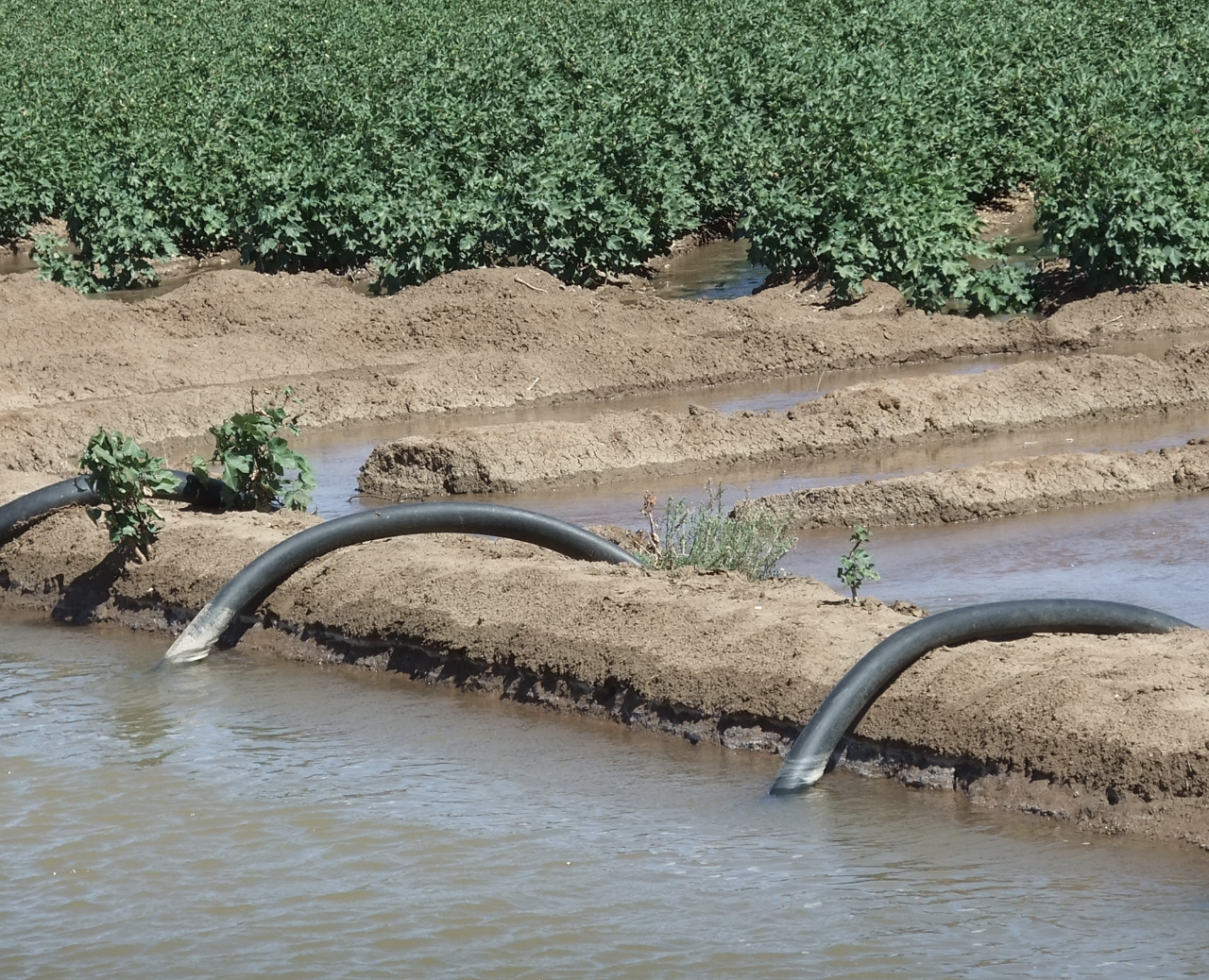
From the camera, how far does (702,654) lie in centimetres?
714

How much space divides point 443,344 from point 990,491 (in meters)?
6.77

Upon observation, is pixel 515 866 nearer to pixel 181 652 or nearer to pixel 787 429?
pixel 181 652

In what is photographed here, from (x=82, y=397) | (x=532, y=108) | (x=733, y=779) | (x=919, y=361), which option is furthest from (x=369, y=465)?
(x=532, y=108)

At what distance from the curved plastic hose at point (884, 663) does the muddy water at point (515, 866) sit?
134mm

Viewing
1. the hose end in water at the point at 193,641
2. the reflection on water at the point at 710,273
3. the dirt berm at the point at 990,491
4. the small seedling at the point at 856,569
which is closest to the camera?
the small seedling at the point at 856,569

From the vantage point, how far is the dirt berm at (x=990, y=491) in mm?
10383

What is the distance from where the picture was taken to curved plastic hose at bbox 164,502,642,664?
8.68 meters

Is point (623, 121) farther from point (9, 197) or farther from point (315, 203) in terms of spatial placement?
point (9, 197)

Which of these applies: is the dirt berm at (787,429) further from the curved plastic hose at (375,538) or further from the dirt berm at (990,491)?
the curved plastic hose at (375,538)

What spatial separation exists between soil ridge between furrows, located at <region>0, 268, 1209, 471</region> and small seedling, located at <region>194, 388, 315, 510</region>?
369 centimetres

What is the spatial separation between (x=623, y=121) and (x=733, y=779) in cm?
1430

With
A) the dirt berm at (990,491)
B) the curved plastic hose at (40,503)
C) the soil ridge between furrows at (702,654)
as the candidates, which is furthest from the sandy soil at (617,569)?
the dirt berm at (990,491)

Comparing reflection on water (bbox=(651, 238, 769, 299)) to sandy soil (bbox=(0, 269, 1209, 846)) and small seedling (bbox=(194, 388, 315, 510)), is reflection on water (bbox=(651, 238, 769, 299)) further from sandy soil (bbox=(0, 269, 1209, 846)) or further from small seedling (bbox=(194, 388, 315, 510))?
small seedling (bbox=(194, 388, 315, 510))

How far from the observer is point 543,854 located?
6109 millimetres
